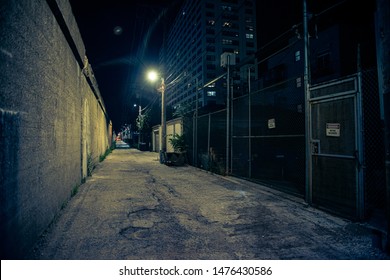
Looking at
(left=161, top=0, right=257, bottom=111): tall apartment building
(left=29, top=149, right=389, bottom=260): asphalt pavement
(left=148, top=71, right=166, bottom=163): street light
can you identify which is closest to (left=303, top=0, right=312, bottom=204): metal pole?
(left=29, top=149, right=389, bottom=260): asphalt pavement

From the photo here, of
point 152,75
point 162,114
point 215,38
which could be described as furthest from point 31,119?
point 215,38

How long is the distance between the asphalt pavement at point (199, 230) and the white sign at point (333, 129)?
1614mm

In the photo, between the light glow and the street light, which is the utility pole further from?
the light glow

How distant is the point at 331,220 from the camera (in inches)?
175

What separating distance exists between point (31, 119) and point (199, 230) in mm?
2995

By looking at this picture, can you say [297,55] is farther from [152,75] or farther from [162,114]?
[162,114]

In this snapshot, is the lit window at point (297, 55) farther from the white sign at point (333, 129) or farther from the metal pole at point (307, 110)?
the white sign at point (333, 129)

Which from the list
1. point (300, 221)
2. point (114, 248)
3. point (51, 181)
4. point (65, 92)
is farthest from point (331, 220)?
point (65, 92)

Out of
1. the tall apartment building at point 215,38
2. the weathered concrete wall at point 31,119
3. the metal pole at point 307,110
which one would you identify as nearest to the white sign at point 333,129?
the metal pole at point 307,110

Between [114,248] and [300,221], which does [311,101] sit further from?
[114,248]

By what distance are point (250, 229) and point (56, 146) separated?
393cm

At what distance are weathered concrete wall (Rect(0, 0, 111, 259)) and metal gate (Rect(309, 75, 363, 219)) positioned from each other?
520 cm

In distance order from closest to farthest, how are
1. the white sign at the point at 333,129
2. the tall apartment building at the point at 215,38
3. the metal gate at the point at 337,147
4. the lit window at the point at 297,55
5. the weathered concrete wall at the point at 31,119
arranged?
the weathered concrete wall at the point at 31,119
the metal gate at the point at 337,147
the white sign at the point at 333,129
the lit window at the point at 297,55
the tall apartment building at the point at 215,38

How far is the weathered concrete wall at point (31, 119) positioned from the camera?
260 centimetres
